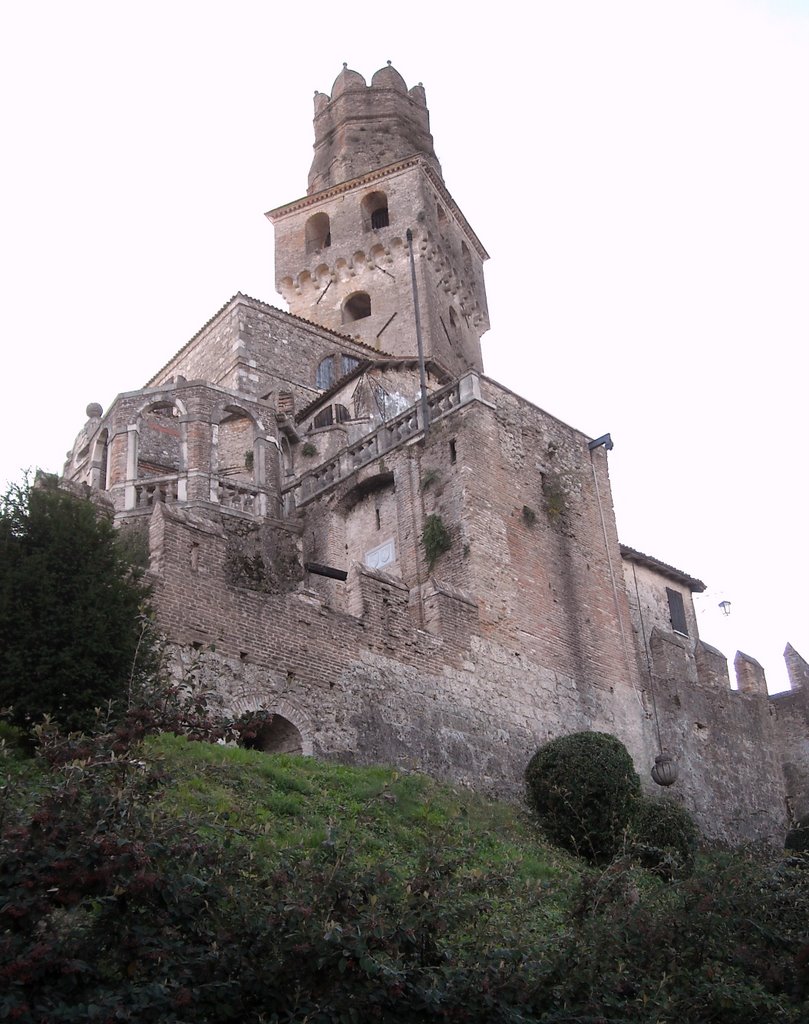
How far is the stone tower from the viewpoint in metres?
40.8

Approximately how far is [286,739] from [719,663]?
15351mm

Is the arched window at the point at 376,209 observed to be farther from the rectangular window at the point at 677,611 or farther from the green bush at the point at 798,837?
the green bush at the point at 798,837

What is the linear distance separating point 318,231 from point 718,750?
25577mm

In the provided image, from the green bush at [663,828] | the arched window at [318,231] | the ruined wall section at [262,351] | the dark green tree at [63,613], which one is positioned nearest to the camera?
the dark green tree at [63,613]

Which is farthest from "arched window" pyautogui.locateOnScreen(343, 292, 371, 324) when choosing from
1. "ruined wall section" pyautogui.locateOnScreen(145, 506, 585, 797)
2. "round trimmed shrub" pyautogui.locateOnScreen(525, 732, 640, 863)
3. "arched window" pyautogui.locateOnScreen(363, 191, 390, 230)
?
"round trimmed shrub" pyautogui.locateOnScreen(525, 732, 640, 863)

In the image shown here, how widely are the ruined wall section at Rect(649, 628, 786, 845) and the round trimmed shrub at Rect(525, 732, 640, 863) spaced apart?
20.2 feet

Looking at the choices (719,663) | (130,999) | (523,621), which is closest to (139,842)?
(130,999)

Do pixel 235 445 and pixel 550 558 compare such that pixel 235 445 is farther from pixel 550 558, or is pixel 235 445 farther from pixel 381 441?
pixel 550 558

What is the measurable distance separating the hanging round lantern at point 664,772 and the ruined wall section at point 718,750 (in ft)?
4.08

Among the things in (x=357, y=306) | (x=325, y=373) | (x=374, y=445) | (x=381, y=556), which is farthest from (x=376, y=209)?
→ (x=381, y=556)

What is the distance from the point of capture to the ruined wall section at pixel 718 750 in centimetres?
2448

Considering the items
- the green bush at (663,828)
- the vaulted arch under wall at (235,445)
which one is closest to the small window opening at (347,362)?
the vaulted arch under wall at (235,445)

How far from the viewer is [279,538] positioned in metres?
25.7

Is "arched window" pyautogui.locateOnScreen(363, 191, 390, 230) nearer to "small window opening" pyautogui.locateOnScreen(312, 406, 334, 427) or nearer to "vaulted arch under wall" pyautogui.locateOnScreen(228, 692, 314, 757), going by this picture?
"small window opening" pyautogui.locateOnScreen(312, 406, 334, 427)
